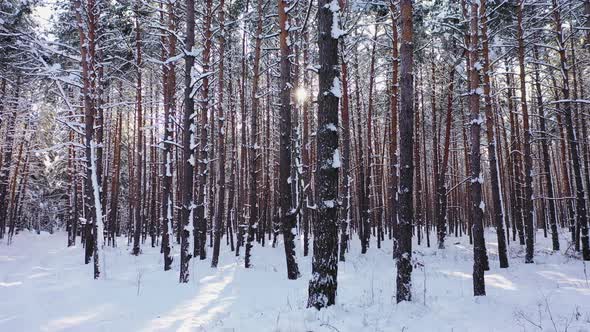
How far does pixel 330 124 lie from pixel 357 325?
3.02 meters

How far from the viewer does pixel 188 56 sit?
10.5 m

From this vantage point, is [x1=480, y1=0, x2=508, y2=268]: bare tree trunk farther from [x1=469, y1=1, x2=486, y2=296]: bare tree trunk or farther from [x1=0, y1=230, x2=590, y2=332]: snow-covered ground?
[x1=469, y1=1, x2=486, y2=296]: bare tree trunk

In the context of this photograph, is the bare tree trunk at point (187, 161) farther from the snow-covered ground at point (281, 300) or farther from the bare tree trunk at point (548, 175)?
the bare tree trunk at point (548, 175)

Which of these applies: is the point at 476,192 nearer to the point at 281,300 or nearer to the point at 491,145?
the point at 281,300

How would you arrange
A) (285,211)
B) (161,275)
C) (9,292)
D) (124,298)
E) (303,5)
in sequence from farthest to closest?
(303,5)
(161,275)
(285,211)
(9,292)
(124,298)

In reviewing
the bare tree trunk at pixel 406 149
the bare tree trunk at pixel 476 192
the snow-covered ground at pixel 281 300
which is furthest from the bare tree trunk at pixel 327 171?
the bare tree trunk at pixel 476 192

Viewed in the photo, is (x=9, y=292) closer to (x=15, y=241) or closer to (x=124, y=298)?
(x=124, y=298)

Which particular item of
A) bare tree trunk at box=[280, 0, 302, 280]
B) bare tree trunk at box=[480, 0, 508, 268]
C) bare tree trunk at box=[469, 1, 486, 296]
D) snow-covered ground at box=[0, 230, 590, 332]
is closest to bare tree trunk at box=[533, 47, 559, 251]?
snow-covered ground at box=[0, 230, 590, 332]

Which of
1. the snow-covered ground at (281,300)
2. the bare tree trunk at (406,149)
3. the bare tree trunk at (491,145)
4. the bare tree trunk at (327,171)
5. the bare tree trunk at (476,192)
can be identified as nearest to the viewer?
the snow-covered ground at (281,300)

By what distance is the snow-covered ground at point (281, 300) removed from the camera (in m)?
5.78

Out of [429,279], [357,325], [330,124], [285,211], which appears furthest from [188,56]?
[429,279]

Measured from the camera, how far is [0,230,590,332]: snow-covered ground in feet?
19.0

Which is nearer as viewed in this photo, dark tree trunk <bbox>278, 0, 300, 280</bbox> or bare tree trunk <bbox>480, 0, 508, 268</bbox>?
dark tree trunk <bbox>278, 0, 300, 280</bbox>

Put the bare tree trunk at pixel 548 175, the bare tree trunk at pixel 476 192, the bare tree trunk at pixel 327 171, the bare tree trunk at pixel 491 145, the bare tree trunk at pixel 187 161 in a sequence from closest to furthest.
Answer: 1. the bare tree trunk at pixel 327 171
2. the bare tree trunk at pixel 476 192
3. the bare tree trunk at pixel 187 161
4. the bare tree trunk at pixel 491 145
5. the bare tree trunk at pixel 548 175
